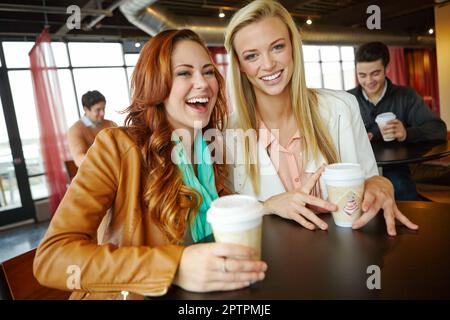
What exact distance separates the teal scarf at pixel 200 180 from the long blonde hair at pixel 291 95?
0.88 feet

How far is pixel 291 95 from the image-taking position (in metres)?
1.84

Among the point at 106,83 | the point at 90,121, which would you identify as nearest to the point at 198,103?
the point at 90,121

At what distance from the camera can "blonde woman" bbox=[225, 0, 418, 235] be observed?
1.71 meters

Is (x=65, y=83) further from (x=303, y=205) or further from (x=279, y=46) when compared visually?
(x=303, y=205)

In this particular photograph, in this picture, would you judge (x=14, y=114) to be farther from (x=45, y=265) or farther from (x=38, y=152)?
(x=45, y=265)

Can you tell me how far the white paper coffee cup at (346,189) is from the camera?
3.54 ft

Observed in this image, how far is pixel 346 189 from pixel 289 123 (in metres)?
0.82

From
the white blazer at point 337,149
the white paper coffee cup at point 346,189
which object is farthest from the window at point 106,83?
the white paper coffee cup at point 346,189

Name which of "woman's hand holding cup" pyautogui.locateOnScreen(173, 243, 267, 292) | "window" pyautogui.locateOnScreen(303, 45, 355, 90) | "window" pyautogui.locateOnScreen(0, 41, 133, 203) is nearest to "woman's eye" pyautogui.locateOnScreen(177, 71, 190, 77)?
"woman's hand holding cup" pyautogui.locateOnScreen(173, 243, 267, 292)

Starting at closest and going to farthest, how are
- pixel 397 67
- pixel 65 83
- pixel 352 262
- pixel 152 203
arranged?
1. pixel 352 262
2. pixel 152 203
3. pixel 65 83
4. pixel 397 67

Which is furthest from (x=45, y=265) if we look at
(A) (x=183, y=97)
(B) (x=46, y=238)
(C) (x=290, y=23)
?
(C) (x=290, y=23)

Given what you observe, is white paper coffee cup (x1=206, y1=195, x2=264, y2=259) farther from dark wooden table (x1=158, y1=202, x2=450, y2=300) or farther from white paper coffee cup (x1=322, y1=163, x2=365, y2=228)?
white paper coffee cup (x1=322, y1=163, x2=365, y2=228)

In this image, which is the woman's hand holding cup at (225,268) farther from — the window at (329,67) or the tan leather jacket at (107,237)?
the window at (329,67)
